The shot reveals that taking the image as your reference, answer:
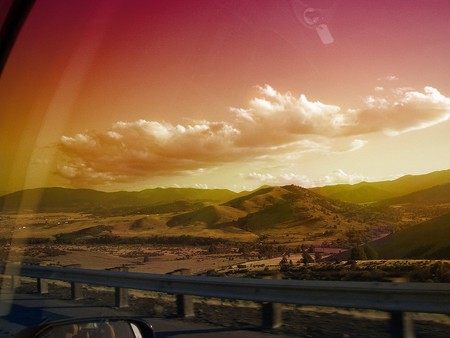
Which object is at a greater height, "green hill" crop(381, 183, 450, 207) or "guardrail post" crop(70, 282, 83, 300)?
"green hill" crop(381, 183, 450, 207)

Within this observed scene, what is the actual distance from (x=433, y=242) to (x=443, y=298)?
802 millimetres

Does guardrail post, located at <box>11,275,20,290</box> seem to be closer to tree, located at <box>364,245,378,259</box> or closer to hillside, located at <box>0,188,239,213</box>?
hillside, located at <box>0,188,239,213</box>

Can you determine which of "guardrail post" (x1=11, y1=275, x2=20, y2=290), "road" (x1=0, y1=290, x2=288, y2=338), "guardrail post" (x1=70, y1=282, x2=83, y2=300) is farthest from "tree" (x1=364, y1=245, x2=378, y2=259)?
"guardrail post" (x1=11, y1=275, x2=20, y2=290)

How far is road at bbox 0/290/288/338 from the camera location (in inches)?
269

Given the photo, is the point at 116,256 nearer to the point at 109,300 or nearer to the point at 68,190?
the point at 109,300

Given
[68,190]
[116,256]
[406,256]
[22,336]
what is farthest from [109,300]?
[22,336]

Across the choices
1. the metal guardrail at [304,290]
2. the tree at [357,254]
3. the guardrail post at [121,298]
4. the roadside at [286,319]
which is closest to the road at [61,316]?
the roadside at [286,319]

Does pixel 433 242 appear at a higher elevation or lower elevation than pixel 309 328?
higher

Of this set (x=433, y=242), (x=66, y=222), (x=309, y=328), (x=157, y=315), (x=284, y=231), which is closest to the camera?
(x=433, y=242)

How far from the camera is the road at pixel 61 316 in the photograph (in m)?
6.83

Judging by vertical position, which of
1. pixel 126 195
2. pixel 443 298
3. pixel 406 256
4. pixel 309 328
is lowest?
pixel 309 328

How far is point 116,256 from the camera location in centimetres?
966

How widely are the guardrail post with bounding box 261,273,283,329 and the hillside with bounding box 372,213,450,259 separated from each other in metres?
1.53

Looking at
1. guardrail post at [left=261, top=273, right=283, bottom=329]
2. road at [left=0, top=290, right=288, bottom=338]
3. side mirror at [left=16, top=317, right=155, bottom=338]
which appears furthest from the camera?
guardrail post at [left=261, top=273, right=283, bottom=329]
